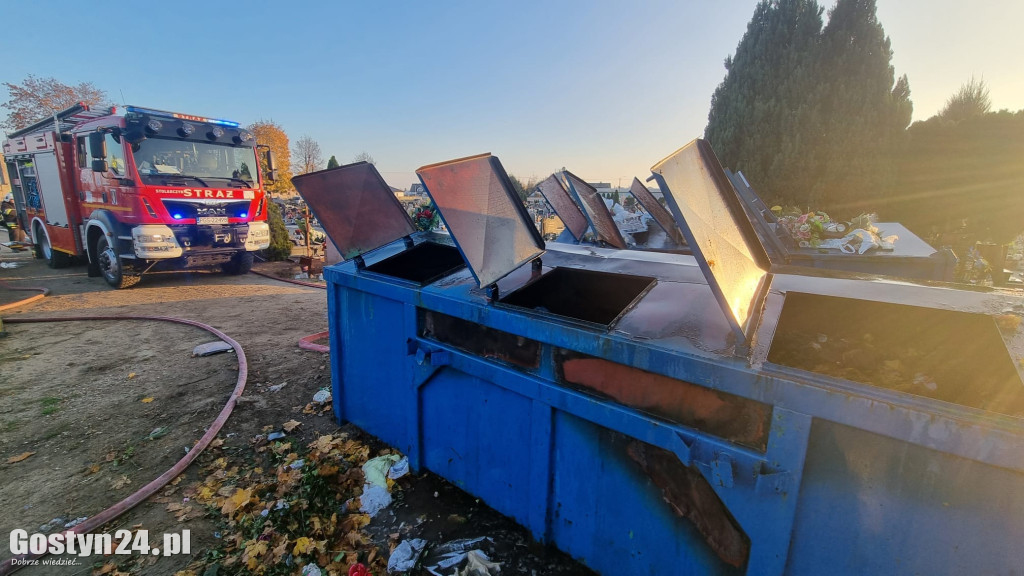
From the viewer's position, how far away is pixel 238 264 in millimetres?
9164

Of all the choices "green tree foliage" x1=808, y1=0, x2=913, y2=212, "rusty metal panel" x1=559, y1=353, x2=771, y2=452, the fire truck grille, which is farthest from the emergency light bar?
"green tree foliage" x1=808, y1=0, x2=913, y2=212

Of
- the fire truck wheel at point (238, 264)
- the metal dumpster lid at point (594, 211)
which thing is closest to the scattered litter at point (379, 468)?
the metal dumpster lid at point (594, 211)

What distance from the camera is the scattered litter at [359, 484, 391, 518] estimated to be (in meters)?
2.43

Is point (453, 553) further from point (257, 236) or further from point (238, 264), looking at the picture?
point (238, 264)

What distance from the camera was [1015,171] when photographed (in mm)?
12094

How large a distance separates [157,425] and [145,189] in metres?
5.23

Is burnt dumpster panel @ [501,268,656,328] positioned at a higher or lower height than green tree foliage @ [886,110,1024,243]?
lower

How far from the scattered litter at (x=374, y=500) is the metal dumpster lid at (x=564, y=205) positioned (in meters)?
2.93

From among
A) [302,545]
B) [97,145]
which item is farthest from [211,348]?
[97,145]

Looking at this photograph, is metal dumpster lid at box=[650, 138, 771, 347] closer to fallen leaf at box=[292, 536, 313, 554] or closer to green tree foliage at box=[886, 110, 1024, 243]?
fallen leaf at box=[292, 536, 313, 554]

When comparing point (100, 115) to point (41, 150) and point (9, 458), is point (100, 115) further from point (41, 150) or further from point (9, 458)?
point (9, 458)

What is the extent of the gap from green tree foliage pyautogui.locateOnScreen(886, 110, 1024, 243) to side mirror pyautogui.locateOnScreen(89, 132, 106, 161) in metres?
18.3

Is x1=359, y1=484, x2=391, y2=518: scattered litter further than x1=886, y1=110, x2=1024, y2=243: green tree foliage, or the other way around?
x1=886, y1=110, x2=1024, y2=243: green tree foliage

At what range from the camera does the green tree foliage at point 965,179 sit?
39.5ft
